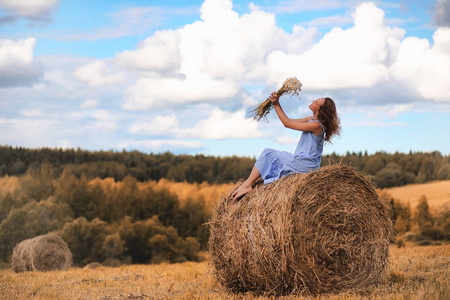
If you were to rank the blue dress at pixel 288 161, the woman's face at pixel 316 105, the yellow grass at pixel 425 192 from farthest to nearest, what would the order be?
the yellow grass at pixel 425 192 → the woman's face at pixel 316 105 → the blue dress at pixel 288 161

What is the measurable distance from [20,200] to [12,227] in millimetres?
2774

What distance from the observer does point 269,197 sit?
7152 mm

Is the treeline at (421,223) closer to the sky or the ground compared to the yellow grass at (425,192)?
closer to the ground

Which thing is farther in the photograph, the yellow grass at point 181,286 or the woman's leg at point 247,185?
the woman's leg at point 247,185

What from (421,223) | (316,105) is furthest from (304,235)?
(421,223)

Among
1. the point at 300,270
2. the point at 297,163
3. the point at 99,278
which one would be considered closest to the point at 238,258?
the point at 300,270

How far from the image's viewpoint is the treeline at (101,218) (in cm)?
2595

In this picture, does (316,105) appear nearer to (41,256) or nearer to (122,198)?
(41,256)

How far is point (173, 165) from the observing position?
34312 mm

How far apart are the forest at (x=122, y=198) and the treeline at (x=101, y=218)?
0.05 m

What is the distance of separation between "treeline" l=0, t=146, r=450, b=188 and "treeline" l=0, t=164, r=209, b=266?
1.20 meters

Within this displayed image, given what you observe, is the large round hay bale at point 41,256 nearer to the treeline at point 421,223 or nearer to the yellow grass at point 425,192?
the treeline at point 421,223

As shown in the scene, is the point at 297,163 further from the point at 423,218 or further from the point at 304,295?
the point at 423,218

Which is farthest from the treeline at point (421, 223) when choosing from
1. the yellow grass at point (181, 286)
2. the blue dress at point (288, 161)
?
the blue dress at point (288, 161)
